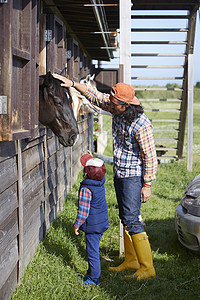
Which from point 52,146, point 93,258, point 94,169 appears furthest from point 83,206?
point 52,146

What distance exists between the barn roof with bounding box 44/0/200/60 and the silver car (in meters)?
2.56

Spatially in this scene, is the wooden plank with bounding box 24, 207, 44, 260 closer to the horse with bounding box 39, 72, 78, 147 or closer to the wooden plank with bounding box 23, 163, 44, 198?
the wooden plank with bounding box 23, 163, 44, 198

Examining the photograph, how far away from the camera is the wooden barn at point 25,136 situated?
9.83ft

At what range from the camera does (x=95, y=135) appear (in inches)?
640

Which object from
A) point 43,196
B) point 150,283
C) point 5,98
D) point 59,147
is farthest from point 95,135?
point 5,98

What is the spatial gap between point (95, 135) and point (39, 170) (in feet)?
37.3

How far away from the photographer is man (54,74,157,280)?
13.8ft

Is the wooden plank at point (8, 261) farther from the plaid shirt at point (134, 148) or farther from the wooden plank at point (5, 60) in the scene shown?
the plaid shirt at point (134, 148)

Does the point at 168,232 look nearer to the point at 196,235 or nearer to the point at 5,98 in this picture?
the point at 196,235

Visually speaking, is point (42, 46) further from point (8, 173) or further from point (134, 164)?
point (8, 173)

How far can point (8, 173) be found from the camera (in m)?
3.37

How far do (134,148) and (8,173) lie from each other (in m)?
1.48

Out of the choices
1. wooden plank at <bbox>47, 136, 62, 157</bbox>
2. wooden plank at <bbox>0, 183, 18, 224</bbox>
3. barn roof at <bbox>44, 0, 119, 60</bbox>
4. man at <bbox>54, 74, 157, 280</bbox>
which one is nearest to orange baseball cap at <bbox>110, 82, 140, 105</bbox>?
man at <bbox>54, 74, 157, 280</bbox>

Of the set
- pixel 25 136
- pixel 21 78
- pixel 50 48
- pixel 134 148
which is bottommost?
pixel 134 148
